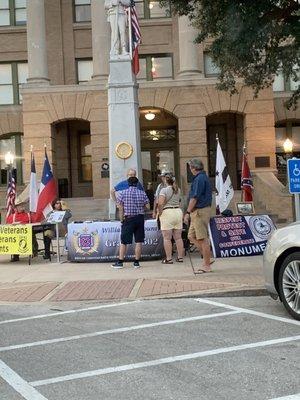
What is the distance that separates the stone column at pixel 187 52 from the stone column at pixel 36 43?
5.99 m

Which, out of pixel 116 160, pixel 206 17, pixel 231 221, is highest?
pixel 206 17

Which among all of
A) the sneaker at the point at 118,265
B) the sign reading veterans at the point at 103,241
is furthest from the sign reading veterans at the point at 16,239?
the sneaker at the point at 118,265

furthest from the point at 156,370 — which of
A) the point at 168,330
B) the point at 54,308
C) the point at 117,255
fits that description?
the point at 117,255

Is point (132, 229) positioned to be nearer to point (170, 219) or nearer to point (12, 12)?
point (170, 219)

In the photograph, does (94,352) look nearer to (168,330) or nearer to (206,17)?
(168,330)

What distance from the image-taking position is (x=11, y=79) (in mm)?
28672

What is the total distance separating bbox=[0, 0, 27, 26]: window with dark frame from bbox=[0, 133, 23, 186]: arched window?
5549 millimetres

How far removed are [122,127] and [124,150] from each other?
584 millimetres

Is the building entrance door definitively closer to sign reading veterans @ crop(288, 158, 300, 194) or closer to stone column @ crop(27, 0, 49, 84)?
stone column @ crop(27, 0, 49, 84)

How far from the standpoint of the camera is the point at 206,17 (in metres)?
13.8

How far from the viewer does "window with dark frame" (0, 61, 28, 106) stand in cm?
2850

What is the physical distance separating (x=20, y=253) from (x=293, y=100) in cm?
841

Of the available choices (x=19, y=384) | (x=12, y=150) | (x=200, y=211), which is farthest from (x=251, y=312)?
(x=12, y=150)

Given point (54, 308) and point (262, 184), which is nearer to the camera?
point (54, 308)
